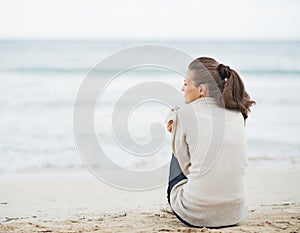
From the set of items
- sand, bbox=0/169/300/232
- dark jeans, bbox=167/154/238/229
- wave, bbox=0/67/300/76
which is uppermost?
wave, bbox=0/67/300/76

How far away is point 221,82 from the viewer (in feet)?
8.43

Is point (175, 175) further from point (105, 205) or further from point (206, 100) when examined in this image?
point (105, 205)

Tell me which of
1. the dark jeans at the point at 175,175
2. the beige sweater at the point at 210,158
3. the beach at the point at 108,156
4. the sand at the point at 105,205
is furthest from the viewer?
the beach at the point at 108,156

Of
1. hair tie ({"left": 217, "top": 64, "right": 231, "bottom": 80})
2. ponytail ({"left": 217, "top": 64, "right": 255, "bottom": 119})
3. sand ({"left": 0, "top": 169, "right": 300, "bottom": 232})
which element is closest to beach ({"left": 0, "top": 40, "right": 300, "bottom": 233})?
sand ({"left": 0, "top": 169, "right": 300, "bottom": 232})

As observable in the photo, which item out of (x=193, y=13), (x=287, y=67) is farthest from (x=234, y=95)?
(x=193, y=13)

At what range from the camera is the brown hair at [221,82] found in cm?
253

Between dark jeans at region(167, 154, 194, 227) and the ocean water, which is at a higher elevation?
Answer: the ocean water

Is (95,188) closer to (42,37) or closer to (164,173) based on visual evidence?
(164,173)

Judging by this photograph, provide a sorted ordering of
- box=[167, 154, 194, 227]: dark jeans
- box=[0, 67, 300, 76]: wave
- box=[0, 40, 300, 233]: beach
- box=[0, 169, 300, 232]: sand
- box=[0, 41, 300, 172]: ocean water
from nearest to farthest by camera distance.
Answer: box=[167, 154, 194, 227]: dark jeans, box=[0, 169, 300, 232]: sand, box=[0, 40, 300, 233]: beach, box=[0, 41, 300, 172]: ocean water, box=[0, 67, 300, 76]: wave

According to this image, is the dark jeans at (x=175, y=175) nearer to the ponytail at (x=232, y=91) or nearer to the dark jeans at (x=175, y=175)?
the dark jeans at (x=175, y=175)

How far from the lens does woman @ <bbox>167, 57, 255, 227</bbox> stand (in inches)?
97.3

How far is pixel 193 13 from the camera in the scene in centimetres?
1641

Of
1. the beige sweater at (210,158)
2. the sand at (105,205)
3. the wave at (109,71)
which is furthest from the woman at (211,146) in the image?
the wave at (109,71)

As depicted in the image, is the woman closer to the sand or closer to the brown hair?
the brown hair
